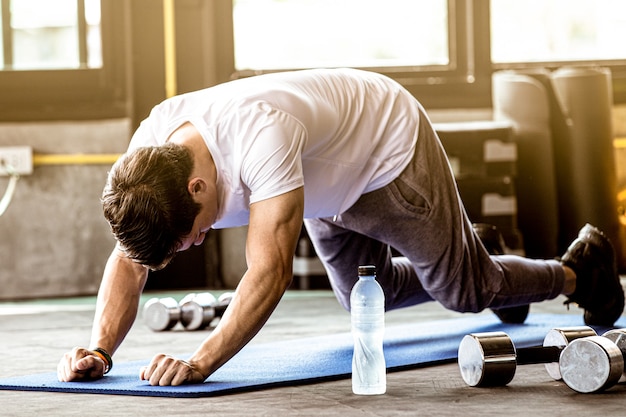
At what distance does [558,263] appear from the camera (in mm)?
3195

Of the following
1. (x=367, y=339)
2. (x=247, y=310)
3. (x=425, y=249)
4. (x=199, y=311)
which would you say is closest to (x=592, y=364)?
(x=367, y=339)

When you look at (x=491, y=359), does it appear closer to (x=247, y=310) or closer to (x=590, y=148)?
(x=247, y=310)

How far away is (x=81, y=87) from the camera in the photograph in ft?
18.2

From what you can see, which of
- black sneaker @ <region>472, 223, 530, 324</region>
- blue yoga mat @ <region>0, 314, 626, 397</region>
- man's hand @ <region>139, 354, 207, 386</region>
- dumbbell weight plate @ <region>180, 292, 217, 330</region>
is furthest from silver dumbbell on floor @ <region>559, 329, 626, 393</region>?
dumbbell weight plate @ <region>180, 292, 217, 330</region>

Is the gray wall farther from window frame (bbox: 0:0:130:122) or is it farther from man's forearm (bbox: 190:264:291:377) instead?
man's forearm (bbox: 190:264:291:377)

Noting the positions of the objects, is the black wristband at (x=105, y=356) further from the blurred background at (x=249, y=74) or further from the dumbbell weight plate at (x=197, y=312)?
the blurred background at (x=249, y=74)

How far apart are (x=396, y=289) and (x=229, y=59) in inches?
114

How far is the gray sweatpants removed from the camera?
2.71m

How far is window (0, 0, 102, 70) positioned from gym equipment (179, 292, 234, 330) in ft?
7.36

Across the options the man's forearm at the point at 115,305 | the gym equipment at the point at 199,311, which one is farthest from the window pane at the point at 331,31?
the man's forearm at the point at 115,305

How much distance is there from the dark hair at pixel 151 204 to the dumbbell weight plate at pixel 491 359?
0.71 metres

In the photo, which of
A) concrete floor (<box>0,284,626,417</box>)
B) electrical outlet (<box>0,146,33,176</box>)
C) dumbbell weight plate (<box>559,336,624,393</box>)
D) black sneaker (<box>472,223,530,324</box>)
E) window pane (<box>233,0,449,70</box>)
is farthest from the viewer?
window pane (<box>233,0,449,70</box>)

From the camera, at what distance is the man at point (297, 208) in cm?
219

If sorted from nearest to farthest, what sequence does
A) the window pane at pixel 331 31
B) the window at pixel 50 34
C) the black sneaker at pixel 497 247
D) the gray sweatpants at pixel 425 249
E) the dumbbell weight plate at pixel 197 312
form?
the gray sweatpants at pixel 425 249 < the black sneaker at pixel 497 247 < the dumbbell weight plate at pixel 197 312 < the window at pixel 50 34 < the window pane at pixel 331 31
